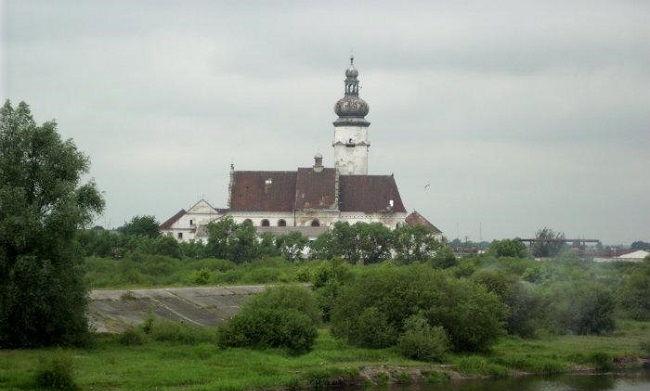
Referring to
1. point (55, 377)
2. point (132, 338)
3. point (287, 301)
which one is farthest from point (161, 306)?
point (55, 377)

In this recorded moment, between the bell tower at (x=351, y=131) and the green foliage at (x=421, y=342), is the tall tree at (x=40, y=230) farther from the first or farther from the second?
the bell tower at (x=351, y=131)

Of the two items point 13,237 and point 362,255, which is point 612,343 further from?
point 362,255

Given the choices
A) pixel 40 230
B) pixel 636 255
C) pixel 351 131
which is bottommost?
pixel 40 230

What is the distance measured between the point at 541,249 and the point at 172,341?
5471 cm

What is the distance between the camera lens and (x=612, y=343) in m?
51.2

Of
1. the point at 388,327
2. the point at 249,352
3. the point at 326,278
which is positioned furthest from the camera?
the point at 326,278

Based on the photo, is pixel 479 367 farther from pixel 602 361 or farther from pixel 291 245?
pixel 291 245

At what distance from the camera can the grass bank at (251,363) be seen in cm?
3481

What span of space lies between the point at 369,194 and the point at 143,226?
1886 cm

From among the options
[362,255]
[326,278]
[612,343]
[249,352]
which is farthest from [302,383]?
[362,255]

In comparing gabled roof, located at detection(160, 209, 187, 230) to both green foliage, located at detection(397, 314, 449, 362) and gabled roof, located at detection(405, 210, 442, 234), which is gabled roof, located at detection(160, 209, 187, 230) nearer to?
gabled roof, located at detection(405, 210, 442, 234)

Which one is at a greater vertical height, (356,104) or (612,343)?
(356,104)

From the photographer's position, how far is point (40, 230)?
38.2 m

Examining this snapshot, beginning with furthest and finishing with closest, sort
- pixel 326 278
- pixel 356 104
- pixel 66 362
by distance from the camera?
pixel 356 104 < pixel 326 278 < pixel 66 362
